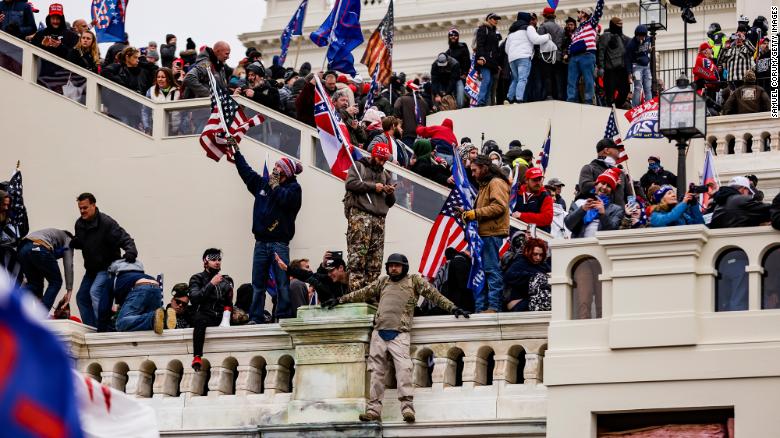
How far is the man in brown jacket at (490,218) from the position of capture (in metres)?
13.5

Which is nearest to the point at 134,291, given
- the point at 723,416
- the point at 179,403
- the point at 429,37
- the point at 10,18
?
the point at 179,403

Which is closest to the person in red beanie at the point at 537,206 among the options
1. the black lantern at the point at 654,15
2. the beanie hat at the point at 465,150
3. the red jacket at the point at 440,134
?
the beanie hat at the point at 465,150

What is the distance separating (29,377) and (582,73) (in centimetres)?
2198

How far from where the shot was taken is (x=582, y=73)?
24.4 metres

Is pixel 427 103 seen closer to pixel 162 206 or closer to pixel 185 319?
pixel 162 206

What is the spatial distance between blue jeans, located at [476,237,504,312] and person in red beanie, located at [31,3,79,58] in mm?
10725

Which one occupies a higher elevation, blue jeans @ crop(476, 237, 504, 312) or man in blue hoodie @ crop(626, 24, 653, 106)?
man in blue hoodie @ crop(626, 24, 653, 106)

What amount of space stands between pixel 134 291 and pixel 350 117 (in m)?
5.35

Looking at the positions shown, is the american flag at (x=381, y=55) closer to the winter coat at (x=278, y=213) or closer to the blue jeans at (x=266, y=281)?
the winter coat at (x=278, y=213)

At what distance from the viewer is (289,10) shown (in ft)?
168

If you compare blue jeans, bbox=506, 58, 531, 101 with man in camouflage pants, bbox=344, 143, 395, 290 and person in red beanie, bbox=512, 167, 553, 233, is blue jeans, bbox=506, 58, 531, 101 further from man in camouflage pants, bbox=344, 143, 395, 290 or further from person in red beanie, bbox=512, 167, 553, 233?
man in camouflage pants, bbox=344, 143, 395, 290

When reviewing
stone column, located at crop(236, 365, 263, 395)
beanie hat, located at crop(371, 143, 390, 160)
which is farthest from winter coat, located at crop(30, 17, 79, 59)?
stone column, located at crop(236, 365, 263, 395)

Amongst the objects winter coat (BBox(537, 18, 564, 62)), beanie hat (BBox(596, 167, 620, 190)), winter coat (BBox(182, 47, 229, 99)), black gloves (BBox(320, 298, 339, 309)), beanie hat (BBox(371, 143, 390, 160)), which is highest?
winter coat (BBox(537, 18, 564, 62))

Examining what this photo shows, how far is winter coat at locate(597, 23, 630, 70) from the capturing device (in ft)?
79.6
